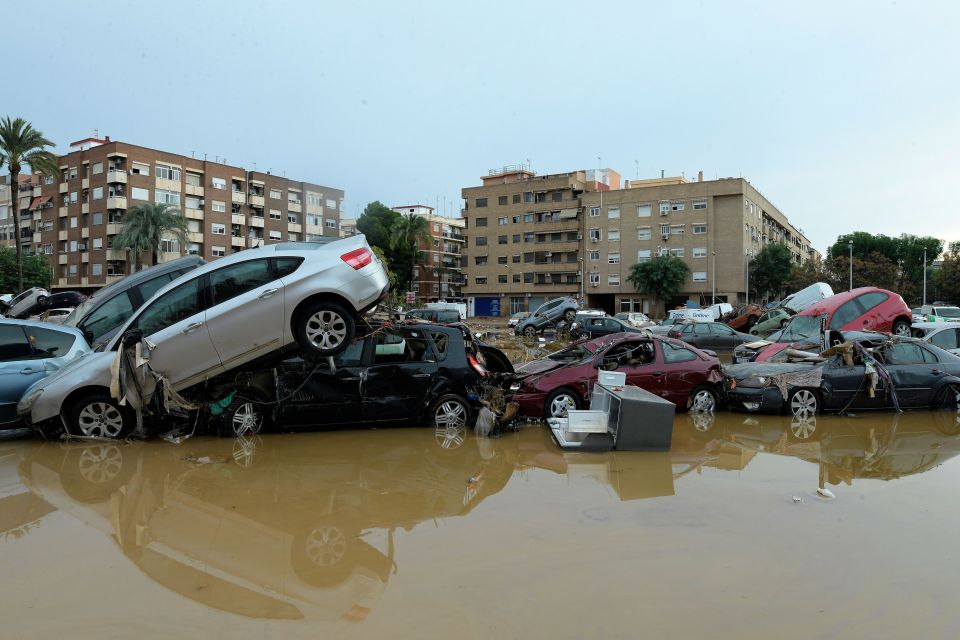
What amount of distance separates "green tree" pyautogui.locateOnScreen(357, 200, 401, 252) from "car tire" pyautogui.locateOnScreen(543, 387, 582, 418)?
6552cm

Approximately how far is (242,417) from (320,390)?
1.09 m

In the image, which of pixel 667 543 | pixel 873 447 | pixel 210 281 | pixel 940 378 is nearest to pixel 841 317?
pixel 940 378

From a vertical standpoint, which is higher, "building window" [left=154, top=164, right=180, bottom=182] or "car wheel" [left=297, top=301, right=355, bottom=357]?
"building window" [left=154, top=164, right=180, bottom=182]

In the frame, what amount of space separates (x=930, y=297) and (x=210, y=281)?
266 ft

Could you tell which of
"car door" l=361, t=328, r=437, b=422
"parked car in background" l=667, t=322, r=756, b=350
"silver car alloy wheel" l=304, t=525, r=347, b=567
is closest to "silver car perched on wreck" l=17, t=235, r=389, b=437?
"car door" l=361, t=328, r=437, b=422

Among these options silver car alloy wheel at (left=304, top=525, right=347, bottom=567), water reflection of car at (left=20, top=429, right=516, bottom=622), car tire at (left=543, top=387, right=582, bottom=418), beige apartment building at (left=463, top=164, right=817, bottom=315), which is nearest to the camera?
water reflection of car at (left=20, top=429, right=516, bottom=622)

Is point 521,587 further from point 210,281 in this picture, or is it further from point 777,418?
point 777,418

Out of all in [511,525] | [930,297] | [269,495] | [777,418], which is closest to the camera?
[511,525]

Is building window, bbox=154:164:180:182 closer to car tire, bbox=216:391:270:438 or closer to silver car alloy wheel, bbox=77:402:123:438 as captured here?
silver car alloy wheel, bbox=77:402:123:438

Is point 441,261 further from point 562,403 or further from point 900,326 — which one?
point 562,403

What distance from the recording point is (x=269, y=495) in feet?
19.2

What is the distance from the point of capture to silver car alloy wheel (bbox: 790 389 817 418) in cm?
998

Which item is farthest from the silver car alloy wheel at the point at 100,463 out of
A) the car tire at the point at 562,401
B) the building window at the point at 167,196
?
the building window at the point at 167,196

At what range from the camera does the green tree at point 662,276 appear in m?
58.9
